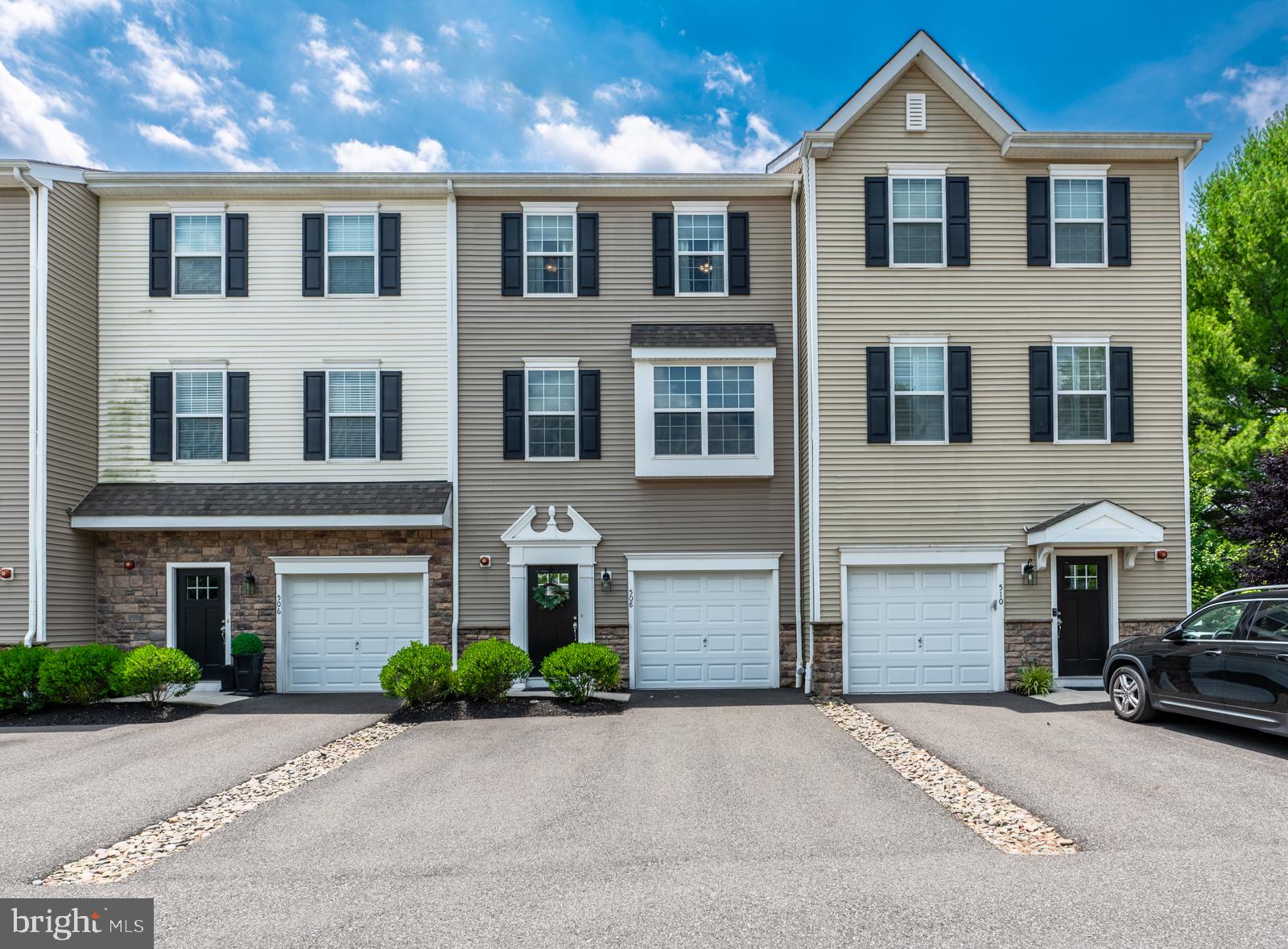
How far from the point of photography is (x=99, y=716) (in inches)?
473

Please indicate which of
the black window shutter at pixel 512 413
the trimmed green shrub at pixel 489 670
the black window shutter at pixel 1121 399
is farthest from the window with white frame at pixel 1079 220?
the trimmed green shrub at pixel 489 670

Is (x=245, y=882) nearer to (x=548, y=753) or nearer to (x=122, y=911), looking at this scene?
(x=122, y=911)

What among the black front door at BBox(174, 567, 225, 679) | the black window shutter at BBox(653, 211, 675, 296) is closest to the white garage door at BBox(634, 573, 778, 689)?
the black window shutter at BBox(653, 211, 675, 296)

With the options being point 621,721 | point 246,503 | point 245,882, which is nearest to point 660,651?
point 621,721

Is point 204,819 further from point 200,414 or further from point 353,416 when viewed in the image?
point 200,414

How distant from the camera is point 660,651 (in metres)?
14.2

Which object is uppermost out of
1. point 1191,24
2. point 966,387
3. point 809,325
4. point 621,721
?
point 1191,24

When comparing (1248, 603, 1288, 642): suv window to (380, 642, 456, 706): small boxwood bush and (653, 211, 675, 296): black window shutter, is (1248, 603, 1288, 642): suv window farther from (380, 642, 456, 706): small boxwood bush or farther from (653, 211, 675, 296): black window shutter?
(380, 642, 456, 706): small boxwood bush

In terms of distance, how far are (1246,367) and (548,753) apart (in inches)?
695

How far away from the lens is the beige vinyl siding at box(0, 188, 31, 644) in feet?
42.8

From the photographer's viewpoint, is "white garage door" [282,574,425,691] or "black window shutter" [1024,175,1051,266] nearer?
"black window shutter" [1024,175,1051,266]

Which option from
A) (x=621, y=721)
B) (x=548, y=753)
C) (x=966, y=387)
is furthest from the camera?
(x=966, y=387)

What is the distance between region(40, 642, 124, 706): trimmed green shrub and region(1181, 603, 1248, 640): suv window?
14.2 m

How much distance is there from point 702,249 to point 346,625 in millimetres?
8719
